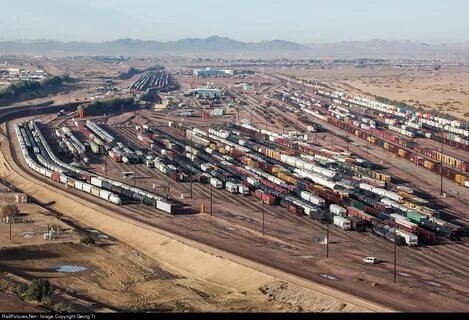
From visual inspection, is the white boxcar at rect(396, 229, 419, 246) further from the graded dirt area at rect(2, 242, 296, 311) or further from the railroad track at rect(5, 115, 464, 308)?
the graded dirt area at rect(2, 242, 296, 311)

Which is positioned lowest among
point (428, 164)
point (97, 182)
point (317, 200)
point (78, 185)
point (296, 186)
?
point (428, 164)

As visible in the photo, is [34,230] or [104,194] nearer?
[34,230]

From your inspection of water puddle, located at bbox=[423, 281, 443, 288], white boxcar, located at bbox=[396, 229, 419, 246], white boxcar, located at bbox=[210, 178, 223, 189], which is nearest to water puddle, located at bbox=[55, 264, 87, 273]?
water puddle, located at bbox=[423, 281, 443, 288]

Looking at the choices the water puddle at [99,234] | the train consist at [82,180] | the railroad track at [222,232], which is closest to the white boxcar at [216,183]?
the train consist at [82,180]

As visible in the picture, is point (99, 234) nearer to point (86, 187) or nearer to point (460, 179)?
point (86, 187)

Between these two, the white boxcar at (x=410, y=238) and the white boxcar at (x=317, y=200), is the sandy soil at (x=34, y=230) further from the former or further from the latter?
the white boxcar at (x=410, y=238)

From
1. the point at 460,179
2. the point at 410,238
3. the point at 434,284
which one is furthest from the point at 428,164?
the point at 434,284

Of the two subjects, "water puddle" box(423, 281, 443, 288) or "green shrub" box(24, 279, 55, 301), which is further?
"water puddle" box(423, 281, 443, 288)
